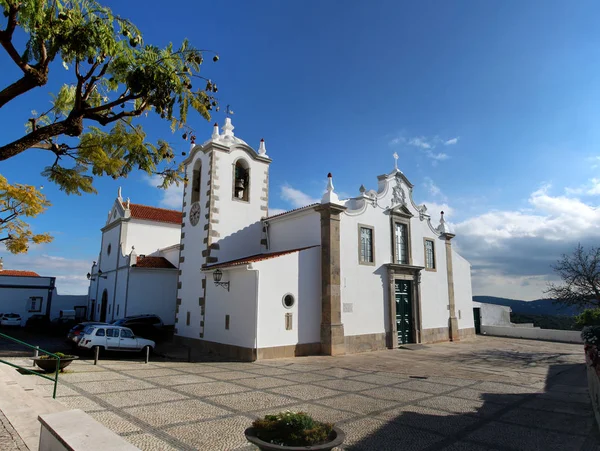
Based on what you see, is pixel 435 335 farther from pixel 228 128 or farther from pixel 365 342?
pixel 228 128

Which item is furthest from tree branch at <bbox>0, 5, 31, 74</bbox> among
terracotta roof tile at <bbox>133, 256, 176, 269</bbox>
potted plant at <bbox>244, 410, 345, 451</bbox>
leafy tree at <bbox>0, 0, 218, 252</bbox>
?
terracotta roof tile at <bbox>133, 256, 176, 269</bbox>

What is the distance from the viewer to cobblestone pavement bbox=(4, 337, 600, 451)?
608 cm

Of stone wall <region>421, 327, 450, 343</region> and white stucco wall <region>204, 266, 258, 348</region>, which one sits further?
stone wall <region>421, 327, 450, 343</region>

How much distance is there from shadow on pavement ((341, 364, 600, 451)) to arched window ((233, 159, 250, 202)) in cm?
1319

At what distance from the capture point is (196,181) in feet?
65.9

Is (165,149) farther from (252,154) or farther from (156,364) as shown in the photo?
(252,154)

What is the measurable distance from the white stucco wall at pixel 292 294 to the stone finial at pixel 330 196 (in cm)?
205

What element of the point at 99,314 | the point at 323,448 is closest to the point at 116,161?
the point at 323,448

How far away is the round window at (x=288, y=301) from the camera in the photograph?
1526cm

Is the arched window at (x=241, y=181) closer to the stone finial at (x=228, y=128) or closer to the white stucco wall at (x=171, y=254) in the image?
the stone finial at (x=228, y=128)

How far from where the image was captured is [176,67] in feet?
20.1

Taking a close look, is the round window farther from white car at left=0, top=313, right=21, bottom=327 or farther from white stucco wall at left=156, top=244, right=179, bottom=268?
white car at left=0, top=313, right=21, bottom=327

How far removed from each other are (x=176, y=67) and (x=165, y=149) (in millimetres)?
1889

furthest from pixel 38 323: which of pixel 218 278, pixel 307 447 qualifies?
pixel 307 447
